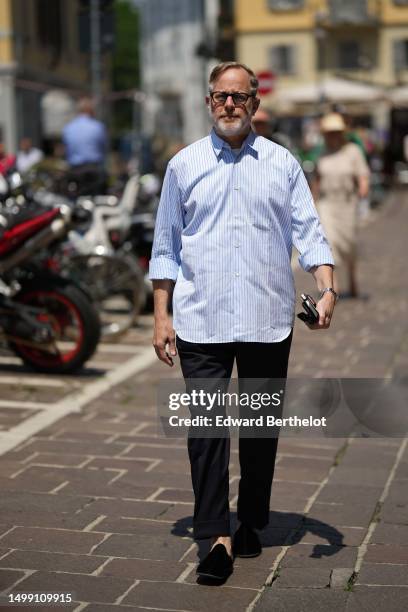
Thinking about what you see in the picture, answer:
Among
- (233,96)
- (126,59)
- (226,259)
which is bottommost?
(126,59)

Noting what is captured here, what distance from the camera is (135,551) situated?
4723 mm

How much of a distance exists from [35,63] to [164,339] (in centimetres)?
2991

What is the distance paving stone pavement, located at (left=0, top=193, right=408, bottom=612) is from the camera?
4.26 metres

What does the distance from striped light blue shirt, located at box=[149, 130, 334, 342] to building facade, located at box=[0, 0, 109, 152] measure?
2430 cm

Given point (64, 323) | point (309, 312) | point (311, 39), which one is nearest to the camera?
point (309, 312)

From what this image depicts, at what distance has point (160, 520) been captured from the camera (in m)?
5.16

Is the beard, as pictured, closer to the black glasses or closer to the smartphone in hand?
the black glasses

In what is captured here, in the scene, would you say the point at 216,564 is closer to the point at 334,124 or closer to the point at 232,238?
the point at 232,238

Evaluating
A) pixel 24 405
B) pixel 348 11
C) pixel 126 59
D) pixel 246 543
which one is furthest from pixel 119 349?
pixel 126 59

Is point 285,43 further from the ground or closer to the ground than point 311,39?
closer to the ground

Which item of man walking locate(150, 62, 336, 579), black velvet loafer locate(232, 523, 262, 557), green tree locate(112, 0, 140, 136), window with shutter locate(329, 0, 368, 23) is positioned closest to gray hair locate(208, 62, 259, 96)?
man walking locate(150, 62, 336, 579)

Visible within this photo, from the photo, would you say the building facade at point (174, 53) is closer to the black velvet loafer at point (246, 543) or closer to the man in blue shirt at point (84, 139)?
the man in blue shirt at point (84, 139)

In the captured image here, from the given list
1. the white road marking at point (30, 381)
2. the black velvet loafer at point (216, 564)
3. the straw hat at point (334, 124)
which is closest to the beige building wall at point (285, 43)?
the straw hat at point (334, 124)

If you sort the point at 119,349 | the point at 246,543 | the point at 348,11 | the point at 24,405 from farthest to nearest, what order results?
1. the point at 348,11
2. the point at 119,349
3. the point at 24,405
4. the point at 246,543
